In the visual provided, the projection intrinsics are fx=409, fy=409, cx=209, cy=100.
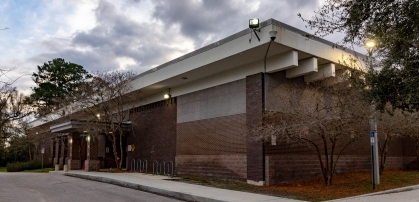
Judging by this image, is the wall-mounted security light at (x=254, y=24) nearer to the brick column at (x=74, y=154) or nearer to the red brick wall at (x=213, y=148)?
the red brick wall at (x=213, y=148)

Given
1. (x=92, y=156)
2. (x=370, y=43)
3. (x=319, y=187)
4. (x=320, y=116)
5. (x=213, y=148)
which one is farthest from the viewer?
(x=92, y=156)

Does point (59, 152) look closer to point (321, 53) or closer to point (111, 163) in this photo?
point (111, 163)

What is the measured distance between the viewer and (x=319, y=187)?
1719cm

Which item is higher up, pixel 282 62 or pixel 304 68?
pixel 282 62

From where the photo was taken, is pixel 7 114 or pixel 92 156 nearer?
pixel 7 114

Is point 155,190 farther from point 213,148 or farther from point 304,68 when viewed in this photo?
point 304,68

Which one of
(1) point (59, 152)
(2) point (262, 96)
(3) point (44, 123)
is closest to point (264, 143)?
(2) point (262, 96)

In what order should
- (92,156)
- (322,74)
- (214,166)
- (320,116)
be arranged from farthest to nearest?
(92,156)
(214,166)
(322,74)
(320,116)

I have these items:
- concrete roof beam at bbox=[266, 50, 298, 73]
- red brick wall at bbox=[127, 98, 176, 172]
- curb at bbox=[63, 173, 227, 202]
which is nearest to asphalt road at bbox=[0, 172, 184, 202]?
curb at bbox=[63, 173, 227, 202]

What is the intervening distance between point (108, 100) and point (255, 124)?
41.2ft

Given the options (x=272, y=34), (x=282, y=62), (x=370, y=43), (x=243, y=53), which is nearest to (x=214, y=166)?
(x=243, y=53)

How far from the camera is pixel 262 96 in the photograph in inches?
743

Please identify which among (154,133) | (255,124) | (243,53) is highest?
(243,53)

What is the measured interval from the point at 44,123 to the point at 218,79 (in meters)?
28.8
